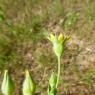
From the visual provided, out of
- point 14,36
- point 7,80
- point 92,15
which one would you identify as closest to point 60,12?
point 92,15

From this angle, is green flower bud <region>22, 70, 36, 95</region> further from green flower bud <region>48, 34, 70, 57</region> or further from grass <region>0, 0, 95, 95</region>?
grass <region>0, 0, 95, 95</region>

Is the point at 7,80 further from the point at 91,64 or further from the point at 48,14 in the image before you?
the point at 48,14

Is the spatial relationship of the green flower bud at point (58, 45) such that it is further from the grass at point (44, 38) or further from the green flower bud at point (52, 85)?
the grass at point (44, 38)

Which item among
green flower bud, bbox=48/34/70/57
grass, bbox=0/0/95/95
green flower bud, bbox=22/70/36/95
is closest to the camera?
green flower bud, bbox=22/70/36/95

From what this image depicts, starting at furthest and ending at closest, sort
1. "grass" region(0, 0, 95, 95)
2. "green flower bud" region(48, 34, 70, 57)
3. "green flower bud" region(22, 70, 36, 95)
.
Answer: "grass" region(0, 0, 95, 95) → "green flower bud" region(48, 34, 70, 57) → "green flower bud" region(22, 70, 36, 95)

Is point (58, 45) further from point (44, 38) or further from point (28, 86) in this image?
point (44, 38)

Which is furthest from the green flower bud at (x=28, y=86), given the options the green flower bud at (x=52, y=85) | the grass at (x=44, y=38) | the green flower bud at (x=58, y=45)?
the grass at (x=44, y=38)

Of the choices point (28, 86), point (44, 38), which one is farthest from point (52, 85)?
point (44, 38)

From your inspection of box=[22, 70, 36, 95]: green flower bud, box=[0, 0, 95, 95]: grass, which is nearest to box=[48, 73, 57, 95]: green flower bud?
box=[22, 70, 36, 95]: green flower bud
